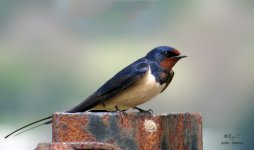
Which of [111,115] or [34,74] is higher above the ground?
[34,74]

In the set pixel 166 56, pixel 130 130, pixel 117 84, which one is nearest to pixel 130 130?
pixel 130 130

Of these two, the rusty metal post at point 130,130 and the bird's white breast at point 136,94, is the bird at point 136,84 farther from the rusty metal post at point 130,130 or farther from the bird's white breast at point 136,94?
the rusty metal post at point 130,130

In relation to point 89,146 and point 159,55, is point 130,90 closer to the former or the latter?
point 159,55

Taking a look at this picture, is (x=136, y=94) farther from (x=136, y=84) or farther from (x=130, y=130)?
(x=130, y=130)

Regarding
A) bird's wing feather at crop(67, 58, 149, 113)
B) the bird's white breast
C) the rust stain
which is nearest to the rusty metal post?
the rust stain

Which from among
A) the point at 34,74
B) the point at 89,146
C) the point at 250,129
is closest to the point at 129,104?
the point at 89,146

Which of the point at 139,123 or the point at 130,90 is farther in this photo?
the point at 130,90
